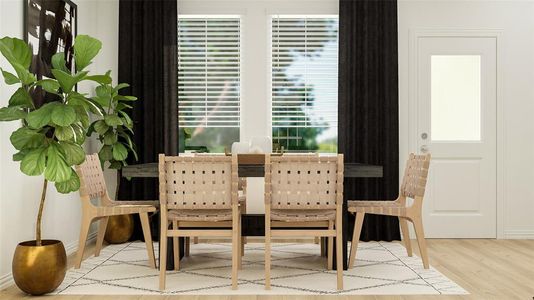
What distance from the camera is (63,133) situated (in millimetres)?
3812

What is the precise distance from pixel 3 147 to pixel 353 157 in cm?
347

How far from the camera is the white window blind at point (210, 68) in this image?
6559 millimetres

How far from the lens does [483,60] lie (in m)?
6.49

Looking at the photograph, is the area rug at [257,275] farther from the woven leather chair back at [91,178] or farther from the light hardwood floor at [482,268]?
the woven leather chair back at [91,178]

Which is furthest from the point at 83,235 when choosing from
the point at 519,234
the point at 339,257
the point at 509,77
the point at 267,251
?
the point at 509,77

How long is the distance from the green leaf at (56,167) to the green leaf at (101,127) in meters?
1.83

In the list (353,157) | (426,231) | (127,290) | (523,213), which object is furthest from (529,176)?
(127,290)

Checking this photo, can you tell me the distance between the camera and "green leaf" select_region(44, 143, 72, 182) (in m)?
3.65

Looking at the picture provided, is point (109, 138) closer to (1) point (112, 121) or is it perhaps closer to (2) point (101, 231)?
(1) point (112, 121)

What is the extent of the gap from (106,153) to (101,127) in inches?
10.6

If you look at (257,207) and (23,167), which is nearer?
(23,167)

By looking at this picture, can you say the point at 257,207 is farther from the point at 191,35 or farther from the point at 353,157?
the point at 191,35

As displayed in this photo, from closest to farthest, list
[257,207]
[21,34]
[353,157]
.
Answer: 1. [21,34]
2. [257,207]
3. [353,157]

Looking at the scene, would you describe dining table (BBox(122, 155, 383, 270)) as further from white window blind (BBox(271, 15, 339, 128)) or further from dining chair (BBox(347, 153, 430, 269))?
white window blind (BBox(271, 15, 339, 128))
